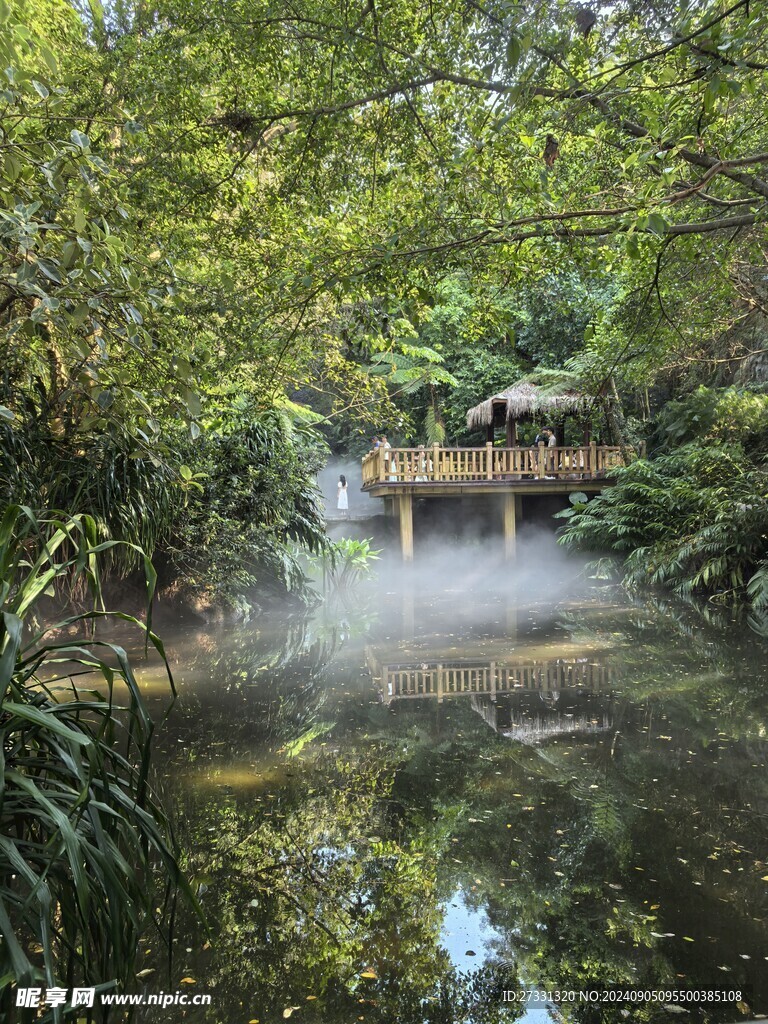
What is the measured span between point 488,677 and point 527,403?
37.7 ft

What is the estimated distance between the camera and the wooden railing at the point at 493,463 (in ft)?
54.0

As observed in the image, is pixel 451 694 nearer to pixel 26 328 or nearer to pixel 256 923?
pixel 256 923

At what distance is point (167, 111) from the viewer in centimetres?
502

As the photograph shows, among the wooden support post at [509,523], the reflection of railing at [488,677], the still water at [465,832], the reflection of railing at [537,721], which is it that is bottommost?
the reflection of railing at [488,677]

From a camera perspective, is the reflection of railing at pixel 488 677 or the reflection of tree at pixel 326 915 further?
the reflection of railing at pixel 488 677

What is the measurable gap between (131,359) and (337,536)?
50.0 feet

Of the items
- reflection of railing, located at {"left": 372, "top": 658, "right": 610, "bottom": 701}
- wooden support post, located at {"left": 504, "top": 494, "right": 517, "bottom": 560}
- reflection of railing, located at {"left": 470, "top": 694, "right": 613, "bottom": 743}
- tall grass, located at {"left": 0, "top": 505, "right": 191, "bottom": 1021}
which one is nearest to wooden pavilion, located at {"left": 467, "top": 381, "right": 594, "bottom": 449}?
wooden support post, located at {"left": 504, "top": 494, "right": 517, "bottom": 560}

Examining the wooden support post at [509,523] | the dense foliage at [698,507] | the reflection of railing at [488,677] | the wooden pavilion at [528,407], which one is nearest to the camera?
the reflection of railing at [488,677]

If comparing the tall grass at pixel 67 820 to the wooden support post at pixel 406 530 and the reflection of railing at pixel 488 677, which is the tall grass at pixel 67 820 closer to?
the reflection of railing at pixel 488 677

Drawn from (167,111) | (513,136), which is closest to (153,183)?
(167,111)

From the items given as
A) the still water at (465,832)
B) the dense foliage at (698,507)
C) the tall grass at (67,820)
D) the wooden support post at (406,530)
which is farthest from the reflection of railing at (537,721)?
the wooden support post at (406,530)

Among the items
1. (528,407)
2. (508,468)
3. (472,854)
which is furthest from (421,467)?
(472,854)

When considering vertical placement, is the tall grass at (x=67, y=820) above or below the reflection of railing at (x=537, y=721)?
above

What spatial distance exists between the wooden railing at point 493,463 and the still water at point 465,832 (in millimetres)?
9601
